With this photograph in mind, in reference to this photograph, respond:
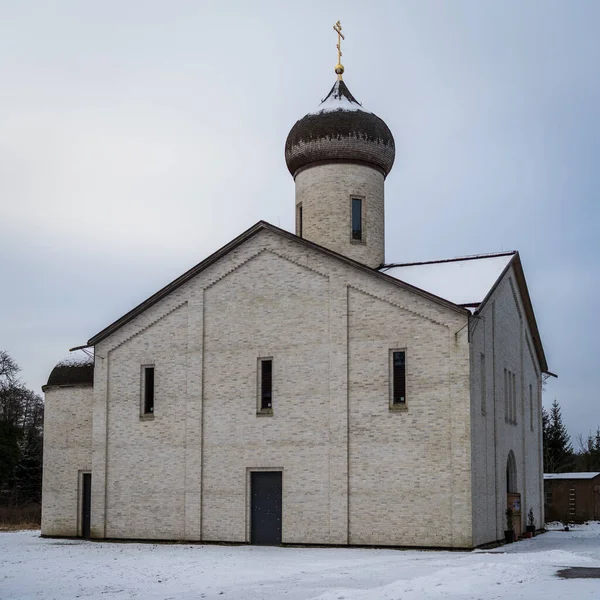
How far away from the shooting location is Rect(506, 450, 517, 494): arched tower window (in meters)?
33.0

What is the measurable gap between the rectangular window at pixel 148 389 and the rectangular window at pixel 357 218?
28.4 ft

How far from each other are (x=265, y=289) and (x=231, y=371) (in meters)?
2.87

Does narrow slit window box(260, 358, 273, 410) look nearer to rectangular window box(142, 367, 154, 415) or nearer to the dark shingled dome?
rectangular window box(142, 367, 154, 415)

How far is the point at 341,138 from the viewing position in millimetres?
33000

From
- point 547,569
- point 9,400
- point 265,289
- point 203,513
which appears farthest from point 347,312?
point 9,400

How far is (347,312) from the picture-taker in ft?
92.4

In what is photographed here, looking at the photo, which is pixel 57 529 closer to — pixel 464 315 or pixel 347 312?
pixel 347 312

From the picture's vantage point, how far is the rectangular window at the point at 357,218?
32938mm

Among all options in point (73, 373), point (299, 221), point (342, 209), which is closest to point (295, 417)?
point (342, 209)

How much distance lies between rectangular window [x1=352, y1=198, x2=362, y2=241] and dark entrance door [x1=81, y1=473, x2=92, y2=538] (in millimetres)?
12875

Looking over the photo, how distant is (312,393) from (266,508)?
153 inches

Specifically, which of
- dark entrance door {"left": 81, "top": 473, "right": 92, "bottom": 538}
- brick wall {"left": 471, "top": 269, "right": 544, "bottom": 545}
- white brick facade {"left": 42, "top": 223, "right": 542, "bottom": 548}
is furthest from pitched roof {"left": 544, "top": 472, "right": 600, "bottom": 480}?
dark entrance door {"left": 81, "top": 473, "right": 92, "bottom": 538}

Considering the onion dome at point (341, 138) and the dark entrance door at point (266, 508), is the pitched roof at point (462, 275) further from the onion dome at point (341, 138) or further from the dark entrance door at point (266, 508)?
the dark entrance door at point (266, 508)

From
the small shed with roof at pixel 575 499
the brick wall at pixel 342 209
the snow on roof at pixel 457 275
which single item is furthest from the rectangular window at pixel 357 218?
the small shed with roof at pixel 575 499
